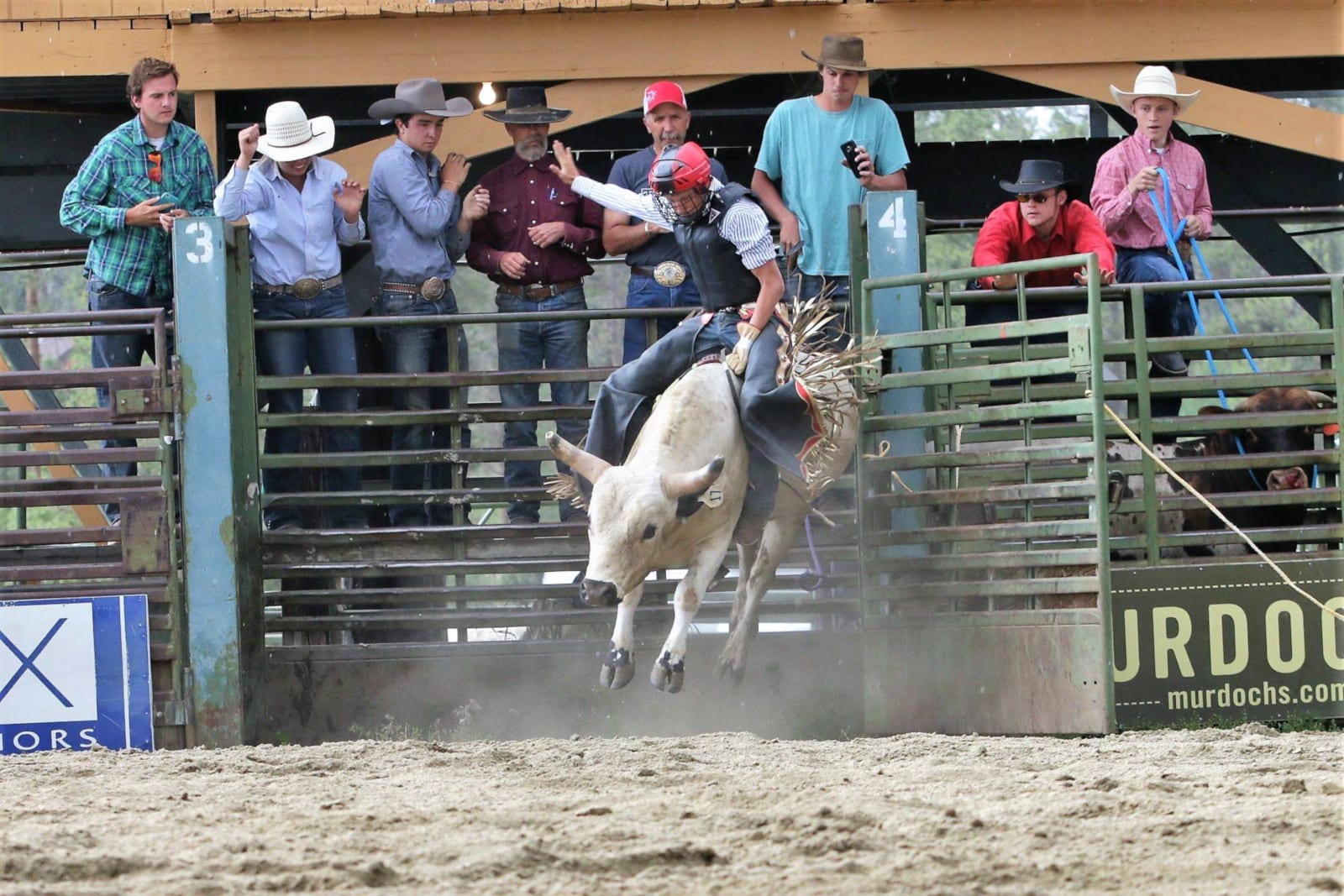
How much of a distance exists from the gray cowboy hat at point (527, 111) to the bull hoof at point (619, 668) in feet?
10.9

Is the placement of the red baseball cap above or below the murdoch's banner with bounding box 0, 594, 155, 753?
above

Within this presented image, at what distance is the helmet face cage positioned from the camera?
764cm

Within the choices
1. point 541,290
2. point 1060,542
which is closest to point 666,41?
point 541,290

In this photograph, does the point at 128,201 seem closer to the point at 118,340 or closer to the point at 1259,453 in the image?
the point at 118,340

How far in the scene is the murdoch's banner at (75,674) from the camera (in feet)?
26.3

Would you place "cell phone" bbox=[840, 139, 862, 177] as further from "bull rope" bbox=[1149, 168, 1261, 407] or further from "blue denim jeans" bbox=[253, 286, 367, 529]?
"blue denim jeans" bbox=[253, 286, 367, 529]

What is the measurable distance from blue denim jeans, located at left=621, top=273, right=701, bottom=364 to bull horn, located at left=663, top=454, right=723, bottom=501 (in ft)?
5.72

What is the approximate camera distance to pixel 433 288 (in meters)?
9.03

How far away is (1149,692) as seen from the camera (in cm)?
801

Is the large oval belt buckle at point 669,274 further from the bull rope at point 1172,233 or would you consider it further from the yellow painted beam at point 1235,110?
the yellow painted beam at point 1235,110

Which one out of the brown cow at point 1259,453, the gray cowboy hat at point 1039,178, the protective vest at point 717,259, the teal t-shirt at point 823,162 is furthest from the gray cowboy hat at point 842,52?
the brown cow at point 1259,453

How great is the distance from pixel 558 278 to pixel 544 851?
5.01 m

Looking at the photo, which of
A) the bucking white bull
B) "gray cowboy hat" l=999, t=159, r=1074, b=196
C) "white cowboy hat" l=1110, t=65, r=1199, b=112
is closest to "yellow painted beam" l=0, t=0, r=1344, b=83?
"white cowboy hat" l=1110, t=65, r=1199, b=112

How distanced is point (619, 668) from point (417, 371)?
220 centimetres
